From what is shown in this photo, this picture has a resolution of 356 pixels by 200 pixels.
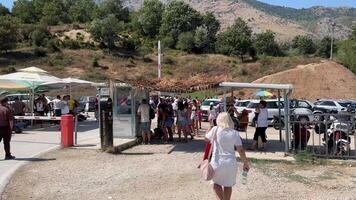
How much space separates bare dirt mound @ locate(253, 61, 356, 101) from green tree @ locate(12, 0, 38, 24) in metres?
73.3

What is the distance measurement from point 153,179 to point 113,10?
125 metres

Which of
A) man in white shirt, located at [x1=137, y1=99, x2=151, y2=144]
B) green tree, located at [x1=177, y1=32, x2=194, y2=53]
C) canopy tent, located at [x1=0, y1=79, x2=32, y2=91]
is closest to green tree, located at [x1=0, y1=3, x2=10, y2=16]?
green tree, located at [x1=177, y1=32, x2=194, y2=53]

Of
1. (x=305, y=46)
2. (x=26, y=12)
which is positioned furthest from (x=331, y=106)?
(x=26, y=12)

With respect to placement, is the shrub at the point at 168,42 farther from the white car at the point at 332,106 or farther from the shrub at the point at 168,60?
the white car at the point at 332,106

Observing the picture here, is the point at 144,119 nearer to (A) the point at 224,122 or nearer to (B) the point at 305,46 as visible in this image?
(A) the point at 224,122

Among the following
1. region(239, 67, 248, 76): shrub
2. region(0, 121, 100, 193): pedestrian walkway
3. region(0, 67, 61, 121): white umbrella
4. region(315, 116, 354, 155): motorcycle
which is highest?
region(239, 67, 248, 76): shrub

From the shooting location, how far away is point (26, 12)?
128125 mm

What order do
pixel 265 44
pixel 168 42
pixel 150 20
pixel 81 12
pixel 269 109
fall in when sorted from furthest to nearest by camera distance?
pixel 81 12
pixel 150 20
pixel 168 42
pixel 265 44
pixel 269 109

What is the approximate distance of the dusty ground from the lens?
10.5 metres

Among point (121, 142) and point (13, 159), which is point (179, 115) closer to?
point (121, 142)

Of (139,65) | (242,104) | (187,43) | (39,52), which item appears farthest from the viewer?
(187,43)

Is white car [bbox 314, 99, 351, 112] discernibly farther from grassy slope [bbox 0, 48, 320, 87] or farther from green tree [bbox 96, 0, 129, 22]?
green tree [bbox 96, 0, 129, 22]

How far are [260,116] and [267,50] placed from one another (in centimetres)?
8691

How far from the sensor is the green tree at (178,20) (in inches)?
4560
